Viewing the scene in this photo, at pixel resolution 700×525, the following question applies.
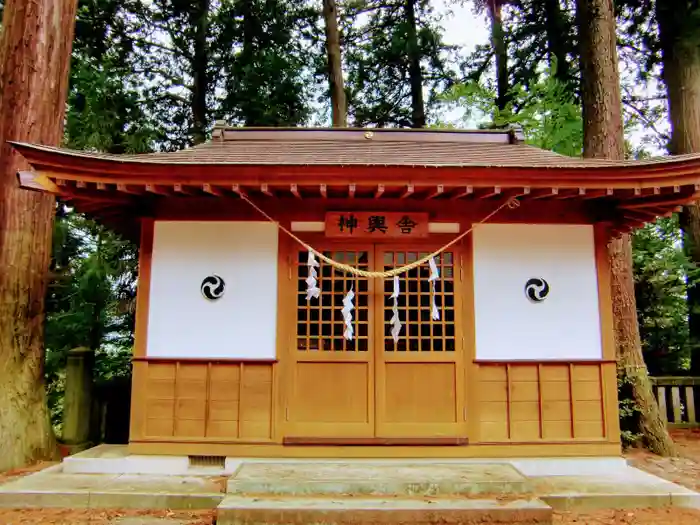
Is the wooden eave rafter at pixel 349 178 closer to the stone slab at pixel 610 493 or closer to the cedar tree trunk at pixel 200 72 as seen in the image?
the stone slab at pixel 610 493

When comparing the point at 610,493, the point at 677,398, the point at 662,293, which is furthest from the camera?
the point at 662,293

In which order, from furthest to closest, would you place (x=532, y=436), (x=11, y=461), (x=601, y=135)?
1. (x=601, y=135)
2. (x=11, y=461)
3. (x=532, y=436)

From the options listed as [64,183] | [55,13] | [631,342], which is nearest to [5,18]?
[55,13]

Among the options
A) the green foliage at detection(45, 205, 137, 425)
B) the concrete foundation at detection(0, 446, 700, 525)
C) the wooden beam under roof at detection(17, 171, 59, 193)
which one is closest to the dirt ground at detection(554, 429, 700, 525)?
the concrete foundation at detection(0, 446, 700, 525)

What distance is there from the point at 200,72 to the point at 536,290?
37.0 ft

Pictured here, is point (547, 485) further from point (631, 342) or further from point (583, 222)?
point (631, 342)

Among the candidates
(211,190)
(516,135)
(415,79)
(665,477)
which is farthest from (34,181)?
(415,79)

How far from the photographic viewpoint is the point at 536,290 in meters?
5.05

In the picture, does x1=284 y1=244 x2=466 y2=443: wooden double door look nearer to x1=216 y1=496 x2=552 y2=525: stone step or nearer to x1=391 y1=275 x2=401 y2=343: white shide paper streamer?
x1=391 y1=275 x2=401 y2=343: white shide paper streamer

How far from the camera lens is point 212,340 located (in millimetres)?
4945

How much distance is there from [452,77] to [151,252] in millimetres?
13083

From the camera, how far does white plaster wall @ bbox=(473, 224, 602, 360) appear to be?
5012 millimetres

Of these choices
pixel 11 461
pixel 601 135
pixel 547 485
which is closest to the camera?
pixel 547 485

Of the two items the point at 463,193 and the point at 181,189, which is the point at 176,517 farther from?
the point at 463,193
